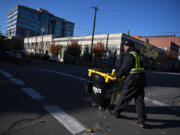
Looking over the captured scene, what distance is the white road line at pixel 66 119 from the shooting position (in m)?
2.82

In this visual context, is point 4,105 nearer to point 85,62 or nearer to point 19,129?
point 19,129

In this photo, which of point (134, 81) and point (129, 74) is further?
point (129, 74)

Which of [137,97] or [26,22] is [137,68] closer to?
[137,97]

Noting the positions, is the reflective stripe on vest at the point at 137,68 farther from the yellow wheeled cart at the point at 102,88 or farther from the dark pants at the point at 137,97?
the yellow wheeled cart at the point at 102,88

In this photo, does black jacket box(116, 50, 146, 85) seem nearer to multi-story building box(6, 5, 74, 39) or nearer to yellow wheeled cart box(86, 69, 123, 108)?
yellow wheeled cart box(86, 69, 123, 108)

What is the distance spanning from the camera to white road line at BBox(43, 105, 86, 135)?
111 inches

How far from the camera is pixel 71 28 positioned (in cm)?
12175

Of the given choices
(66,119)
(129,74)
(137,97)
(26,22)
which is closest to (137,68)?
(129,74)

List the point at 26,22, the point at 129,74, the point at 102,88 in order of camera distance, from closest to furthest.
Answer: the point at 129,74, the point at 102,88, the point at 26,22

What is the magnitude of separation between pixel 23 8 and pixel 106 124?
113m

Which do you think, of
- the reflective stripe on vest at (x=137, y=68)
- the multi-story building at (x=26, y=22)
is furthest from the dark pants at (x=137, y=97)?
the multi-story building at (x=26, y=22)

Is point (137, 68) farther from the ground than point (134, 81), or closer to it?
farther from the ground

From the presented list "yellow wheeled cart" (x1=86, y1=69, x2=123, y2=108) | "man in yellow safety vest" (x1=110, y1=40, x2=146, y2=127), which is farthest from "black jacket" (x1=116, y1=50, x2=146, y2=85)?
"yellow wheeled cart" (x1=86, y1=69, x2=123, y2=108)

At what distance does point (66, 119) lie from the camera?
3195 mm
